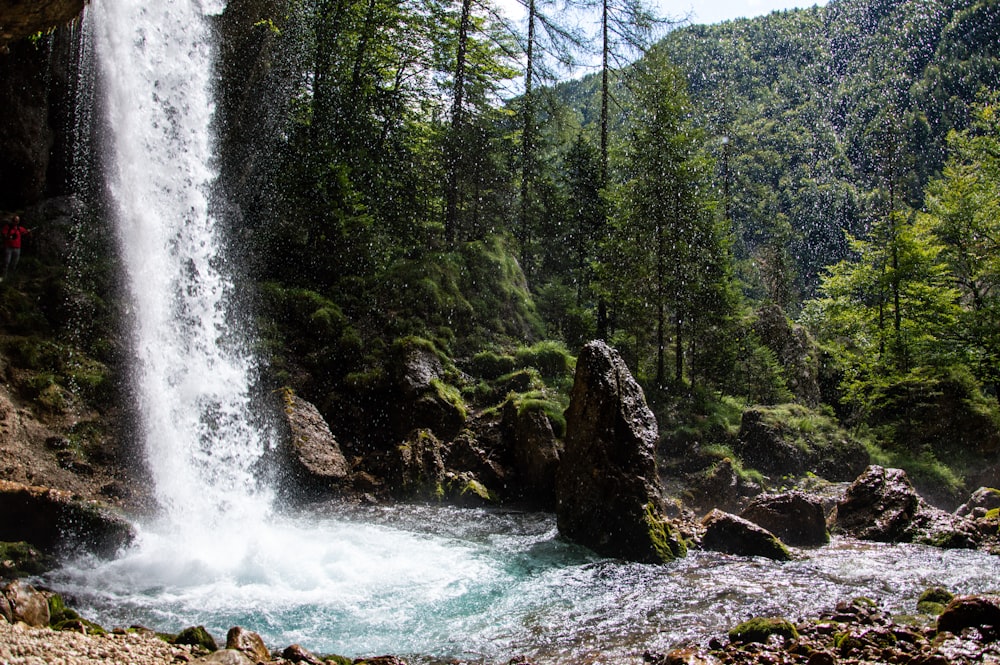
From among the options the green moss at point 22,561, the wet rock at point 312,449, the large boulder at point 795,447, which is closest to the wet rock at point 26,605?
the green moss at point 22,561

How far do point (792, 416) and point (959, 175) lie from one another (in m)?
12.1

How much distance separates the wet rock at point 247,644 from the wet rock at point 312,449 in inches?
284

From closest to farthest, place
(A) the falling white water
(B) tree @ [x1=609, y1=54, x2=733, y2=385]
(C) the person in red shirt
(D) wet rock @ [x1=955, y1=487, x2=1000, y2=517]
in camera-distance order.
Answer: (A) the falling white water < (C) the person in red shirt < (D) wet rock @ [x1=955, y1=487, x2=1000, y2=517] < (B) tree @ [x1=609, y1=54, x2=733, y2=385]

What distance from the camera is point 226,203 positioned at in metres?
18.2

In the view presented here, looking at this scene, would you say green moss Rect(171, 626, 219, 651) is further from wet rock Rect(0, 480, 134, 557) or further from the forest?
the forest

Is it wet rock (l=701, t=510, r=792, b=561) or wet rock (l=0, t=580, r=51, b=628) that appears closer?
wet rock (l=0, t=580, r=51, b=628)

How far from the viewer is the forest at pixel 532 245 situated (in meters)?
18.5

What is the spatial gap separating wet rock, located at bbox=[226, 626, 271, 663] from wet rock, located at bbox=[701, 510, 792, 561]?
25.4 feet

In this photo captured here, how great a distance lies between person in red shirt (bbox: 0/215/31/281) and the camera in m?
13.8

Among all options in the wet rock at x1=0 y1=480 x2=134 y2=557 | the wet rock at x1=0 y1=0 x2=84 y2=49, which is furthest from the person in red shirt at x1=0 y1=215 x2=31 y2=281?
the wet rock at x1=0 y1=0 x2=84 y2=49

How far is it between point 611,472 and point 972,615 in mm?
5452

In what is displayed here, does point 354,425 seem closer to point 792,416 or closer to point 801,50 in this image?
point 792,416

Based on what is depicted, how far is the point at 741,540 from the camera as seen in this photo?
10.6m

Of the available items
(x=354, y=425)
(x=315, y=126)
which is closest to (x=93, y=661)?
(x=354, y=425)
